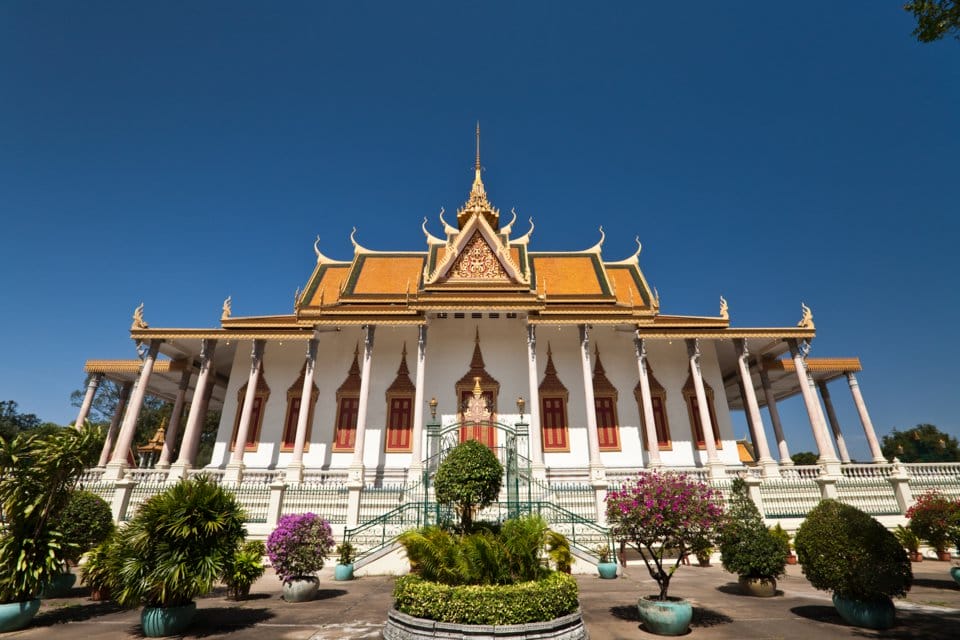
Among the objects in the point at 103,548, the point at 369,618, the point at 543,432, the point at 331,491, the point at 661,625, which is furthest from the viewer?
the point at 543,432

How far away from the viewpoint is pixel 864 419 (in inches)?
779

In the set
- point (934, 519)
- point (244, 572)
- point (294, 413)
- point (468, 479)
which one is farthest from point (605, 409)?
point (244, 572)

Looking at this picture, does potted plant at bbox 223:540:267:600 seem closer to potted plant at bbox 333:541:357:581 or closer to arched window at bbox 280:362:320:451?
potted plant at bbox 333:541:357:581

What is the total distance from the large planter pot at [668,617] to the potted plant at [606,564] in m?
4.49

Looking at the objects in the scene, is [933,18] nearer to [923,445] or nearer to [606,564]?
[606,564]

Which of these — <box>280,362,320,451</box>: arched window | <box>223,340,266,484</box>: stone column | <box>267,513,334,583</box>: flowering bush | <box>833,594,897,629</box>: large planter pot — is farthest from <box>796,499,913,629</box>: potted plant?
<box>280,362,320,451</box>: arched window

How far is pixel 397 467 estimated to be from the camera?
18.5 m

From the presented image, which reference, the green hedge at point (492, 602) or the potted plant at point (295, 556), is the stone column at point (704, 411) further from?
the potted plant at point (295, 556)

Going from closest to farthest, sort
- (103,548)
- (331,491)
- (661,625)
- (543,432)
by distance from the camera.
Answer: (661,625) → (103,548) → (331,491) → (543,432)

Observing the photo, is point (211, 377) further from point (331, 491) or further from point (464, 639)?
point (464, 639)

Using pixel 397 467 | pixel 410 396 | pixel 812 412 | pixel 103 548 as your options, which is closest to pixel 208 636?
pixel 103 548

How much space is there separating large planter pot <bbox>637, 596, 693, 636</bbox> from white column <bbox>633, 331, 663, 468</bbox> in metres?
11.7

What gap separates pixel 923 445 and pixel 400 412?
230 feet

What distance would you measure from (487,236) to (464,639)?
694 inches
